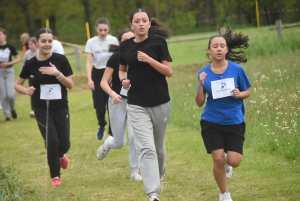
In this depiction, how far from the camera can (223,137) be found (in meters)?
7.61

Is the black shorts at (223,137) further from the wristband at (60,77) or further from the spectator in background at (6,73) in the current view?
the spectator in background at (6,73)

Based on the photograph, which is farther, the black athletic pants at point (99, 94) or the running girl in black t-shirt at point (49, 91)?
the black athletic pants at point (99, 94)

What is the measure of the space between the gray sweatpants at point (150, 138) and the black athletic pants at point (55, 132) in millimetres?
1965

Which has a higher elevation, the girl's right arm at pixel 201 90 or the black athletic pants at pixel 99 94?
the girl's right arm at pixel 201 90

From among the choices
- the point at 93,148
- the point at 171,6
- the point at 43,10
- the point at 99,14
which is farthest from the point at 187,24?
the point at 93,148

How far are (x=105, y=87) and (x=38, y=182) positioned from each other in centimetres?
255

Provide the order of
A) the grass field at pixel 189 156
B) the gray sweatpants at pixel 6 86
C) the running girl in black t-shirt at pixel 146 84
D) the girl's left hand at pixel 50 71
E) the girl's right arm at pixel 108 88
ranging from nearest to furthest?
the running girl in black t-shirt at pixel 146 84
the girl's right arm at pixel 108 88
the grass field at pixel 189 156
the girl's left hand at pixel 50 71
the gray sweatpants at pixel 6 86

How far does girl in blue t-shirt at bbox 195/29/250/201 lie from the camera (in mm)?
7531

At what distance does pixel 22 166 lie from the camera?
12.0 metres

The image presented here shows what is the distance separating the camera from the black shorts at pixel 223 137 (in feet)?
24.8

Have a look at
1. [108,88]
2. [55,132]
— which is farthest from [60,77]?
[108,88]

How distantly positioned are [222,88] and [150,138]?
93 cm

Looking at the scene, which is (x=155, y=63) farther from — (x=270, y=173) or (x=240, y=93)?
(x=270, y=173)

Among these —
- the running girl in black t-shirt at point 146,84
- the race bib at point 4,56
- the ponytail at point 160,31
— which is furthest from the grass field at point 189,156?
the ponytail at point 160,31
